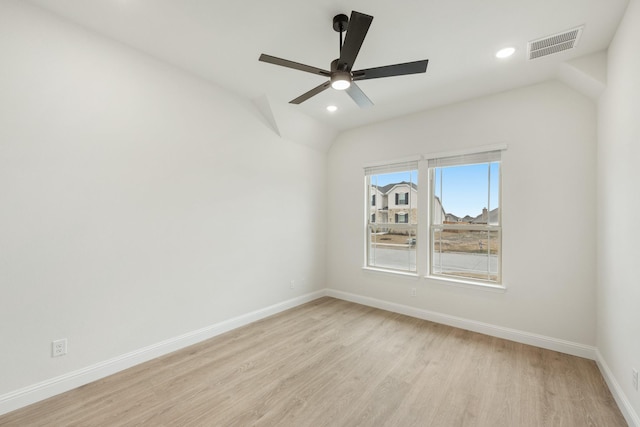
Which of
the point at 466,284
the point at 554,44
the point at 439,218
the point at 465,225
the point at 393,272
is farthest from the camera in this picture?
the point at 393,272

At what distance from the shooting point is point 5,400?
1.96 meters

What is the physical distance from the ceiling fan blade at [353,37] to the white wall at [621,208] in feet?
5.96

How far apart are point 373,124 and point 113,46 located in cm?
337

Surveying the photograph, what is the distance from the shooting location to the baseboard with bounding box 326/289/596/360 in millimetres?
2844

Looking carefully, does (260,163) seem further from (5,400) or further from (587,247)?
(587,247)

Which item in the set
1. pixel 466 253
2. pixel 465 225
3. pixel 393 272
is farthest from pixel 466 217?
pixel 393 272

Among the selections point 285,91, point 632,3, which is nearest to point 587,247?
point 632,3

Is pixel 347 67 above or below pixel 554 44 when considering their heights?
Result: below

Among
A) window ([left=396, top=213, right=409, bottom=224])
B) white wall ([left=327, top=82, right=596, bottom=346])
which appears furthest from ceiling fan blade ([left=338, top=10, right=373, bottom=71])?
window ([left=396, top=213, right=409, bottom=224])

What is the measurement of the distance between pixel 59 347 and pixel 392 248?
3934mm

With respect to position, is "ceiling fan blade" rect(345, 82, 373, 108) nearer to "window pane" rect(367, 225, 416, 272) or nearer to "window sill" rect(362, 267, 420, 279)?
"window pane" rect(367, 225, 416, 272)

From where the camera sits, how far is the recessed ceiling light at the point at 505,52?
253cm

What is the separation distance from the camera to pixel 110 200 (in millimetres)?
2490

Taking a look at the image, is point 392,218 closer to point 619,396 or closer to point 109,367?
point 619,396
